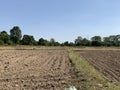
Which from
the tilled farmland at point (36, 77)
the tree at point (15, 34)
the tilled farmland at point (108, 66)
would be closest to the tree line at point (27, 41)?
the tree at point (15, 34)

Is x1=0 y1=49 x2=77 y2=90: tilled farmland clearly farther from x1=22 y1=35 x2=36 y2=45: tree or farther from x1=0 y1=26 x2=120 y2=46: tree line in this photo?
x1=22 y1=35 x2=36 y2=45: tree

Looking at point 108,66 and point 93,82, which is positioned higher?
point 93,82

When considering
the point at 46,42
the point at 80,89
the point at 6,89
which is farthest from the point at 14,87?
the point at 46,42

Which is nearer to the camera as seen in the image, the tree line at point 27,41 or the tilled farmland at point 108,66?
the tilled farmland at point 108,66

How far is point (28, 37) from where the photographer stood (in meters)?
115

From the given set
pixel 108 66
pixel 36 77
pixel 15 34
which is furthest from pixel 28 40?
pixel 36 77

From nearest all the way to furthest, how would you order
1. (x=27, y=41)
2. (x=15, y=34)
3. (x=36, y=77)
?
(x=36, y=77) < (x=27, y=41) < (x=15, y=34)

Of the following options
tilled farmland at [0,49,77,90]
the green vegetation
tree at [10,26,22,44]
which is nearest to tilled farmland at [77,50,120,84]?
the green vegetation

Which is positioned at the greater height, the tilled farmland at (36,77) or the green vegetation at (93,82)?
the tilled farmland at (36,77)

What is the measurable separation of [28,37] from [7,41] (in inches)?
545

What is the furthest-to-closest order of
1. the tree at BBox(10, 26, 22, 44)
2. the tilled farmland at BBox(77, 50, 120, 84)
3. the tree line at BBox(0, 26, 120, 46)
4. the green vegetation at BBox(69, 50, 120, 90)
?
the tree at BBox(10, 26, 22, 44)
the tree line at BBox(0, 26, 120, 46)
the tilled farmland at BBox(77, 50, 120, 84)
the green vegetation at BBox(69, 50, 120, 90)

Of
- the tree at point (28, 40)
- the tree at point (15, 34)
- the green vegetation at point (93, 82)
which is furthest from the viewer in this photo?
the tree at point (15, 34)

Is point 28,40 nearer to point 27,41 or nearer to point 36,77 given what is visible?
point 27,41

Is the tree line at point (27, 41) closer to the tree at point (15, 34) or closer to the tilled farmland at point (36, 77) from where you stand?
the tree at point (15, 34)
